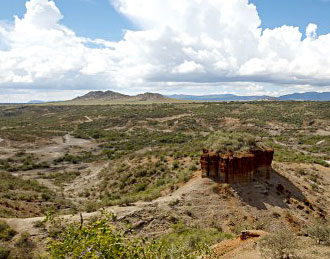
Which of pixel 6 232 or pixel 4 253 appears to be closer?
pixel 4 253

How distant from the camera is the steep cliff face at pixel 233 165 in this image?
68.6 feet

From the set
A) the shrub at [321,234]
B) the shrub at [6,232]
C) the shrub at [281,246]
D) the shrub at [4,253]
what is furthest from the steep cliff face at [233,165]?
the shrub at [4,253]

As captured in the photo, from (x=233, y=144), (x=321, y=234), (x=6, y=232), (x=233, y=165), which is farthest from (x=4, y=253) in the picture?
(x=233, y=144)

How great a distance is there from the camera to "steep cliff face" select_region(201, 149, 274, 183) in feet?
68.6

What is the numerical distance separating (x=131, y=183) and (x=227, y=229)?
13.1 m

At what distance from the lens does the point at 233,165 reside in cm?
2088

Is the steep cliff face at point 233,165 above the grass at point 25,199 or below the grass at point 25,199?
above

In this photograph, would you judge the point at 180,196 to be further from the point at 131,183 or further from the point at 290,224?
the point at 131,183

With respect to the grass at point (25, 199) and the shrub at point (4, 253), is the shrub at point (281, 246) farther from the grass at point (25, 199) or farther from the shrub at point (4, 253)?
the grass at point (25, 199)

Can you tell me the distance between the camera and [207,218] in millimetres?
18469

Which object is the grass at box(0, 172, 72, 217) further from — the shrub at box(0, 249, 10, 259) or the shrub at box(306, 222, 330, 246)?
the shrub at box(306, 222, 330, 246)

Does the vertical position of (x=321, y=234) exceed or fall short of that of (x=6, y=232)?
it exceeds it

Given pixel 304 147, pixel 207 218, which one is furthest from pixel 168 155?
pixel 304 147

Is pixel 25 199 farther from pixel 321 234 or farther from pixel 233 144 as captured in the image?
pixel 321 234
